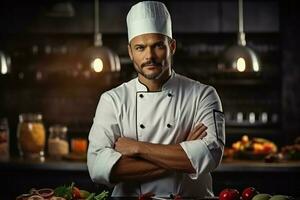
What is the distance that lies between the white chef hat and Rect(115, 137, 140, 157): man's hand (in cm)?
48

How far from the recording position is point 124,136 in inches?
119

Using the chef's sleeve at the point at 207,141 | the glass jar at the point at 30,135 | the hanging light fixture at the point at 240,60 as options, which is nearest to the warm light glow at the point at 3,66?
the glass jar at the point at 30,135

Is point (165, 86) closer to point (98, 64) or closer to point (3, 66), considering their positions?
point (98, 64)

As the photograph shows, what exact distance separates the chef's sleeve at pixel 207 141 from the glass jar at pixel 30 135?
7.22ft

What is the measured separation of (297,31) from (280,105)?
32.5 inches

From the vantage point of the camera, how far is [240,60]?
4.57 metres

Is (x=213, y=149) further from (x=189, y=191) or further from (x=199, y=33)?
(x=199, y=33)

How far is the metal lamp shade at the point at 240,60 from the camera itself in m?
4.57

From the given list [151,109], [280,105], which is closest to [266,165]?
[151,109]

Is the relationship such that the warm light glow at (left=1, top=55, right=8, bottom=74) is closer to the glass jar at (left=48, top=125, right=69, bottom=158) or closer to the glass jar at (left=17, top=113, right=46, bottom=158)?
the glass jar at (left=17, top=113, right=46, bottom=158)

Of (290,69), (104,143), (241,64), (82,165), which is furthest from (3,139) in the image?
(290,69)

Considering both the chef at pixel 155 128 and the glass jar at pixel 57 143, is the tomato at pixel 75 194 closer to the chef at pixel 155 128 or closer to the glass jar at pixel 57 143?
the chef at pixel 155 128

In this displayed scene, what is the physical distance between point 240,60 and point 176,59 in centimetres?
254

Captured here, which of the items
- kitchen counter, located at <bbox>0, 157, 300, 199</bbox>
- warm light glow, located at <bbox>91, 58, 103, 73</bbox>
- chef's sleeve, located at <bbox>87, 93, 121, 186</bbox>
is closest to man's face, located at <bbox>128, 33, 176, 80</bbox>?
chef's sleeve, located at <bbox>87, 93, 121, 186</bbox>
